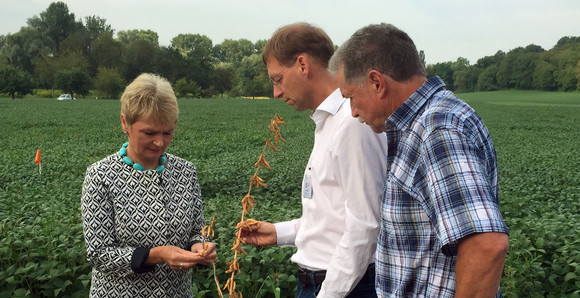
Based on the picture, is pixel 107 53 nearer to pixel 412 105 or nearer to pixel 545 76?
pixel 545 76

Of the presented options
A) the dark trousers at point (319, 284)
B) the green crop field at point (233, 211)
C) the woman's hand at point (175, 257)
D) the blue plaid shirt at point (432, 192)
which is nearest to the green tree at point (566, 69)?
the green crop field at point (233, 211)

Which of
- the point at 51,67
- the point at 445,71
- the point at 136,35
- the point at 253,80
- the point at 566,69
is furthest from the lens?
the point at 136,35

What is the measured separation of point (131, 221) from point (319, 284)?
0.89 meters

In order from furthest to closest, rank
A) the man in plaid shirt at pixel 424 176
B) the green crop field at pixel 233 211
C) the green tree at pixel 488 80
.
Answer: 1. the green tree at pixel 488 80
2. the green crop field at pixel 233 211
3. the man in plaid shirt at pixel 424 176

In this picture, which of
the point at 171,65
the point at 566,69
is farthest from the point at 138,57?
the point at 566,69

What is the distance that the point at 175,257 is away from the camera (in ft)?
7.75

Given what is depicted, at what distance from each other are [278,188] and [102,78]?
7278cm

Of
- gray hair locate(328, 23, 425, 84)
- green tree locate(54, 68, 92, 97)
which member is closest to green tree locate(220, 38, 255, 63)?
green tree locate(54, 68, 92, 97)

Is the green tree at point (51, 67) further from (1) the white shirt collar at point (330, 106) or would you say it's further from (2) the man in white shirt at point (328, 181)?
(1) the white shirt collar at point (330, 106)

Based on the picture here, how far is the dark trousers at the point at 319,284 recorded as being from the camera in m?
2.22

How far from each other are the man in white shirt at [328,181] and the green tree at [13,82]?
7245 centimetres

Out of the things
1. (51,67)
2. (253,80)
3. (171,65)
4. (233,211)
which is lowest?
(253,80)

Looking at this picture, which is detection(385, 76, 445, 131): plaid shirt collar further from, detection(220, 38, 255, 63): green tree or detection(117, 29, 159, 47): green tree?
detection(220, 38, 255, 63): green tree

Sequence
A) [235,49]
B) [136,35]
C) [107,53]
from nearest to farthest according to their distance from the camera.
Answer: [107,53] → [136,35] → [235,49]
